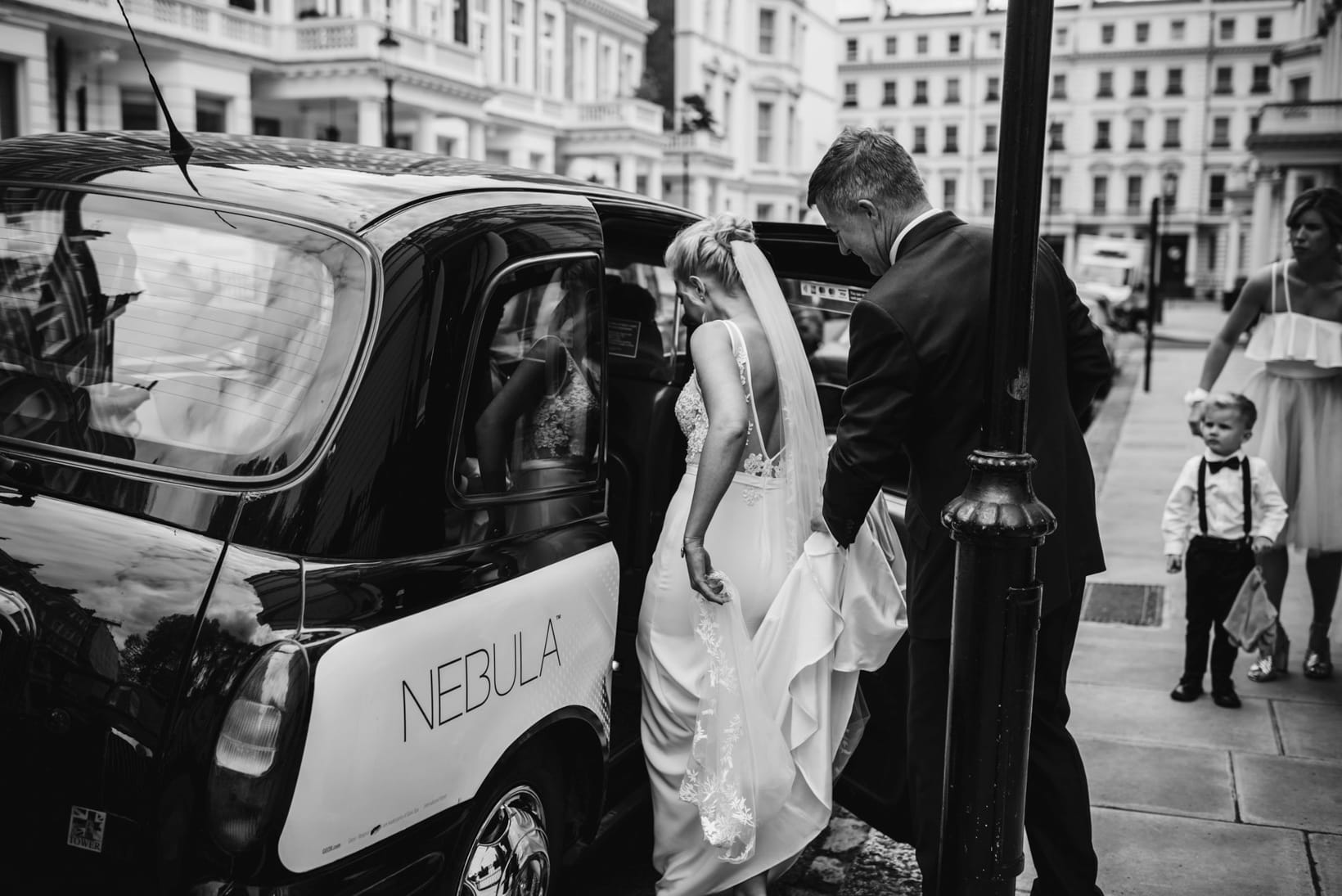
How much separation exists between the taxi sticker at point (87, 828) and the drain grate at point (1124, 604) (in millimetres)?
5695

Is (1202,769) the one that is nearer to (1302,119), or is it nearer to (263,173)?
(263,173)

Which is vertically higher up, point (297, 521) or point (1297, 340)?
point (1297, 340)

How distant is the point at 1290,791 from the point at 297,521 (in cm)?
387

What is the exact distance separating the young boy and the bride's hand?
271 centimetres

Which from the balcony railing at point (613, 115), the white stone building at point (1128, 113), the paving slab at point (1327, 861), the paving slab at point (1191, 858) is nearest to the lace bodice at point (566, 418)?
the paving slab at point (1191, 858)

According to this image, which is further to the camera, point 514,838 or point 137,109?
point 137,109

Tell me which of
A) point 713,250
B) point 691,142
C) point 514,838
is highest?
point 691,142

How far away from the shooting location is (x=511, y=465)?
2980mm

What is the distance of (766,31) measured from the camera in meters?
62.2

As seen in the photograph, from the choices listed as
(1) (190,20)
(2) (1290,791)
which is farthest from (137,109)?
(2) (1290,791)

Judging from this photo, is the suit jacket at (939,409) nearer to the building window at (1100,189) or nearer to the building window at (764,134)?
Result: the building window at (764,134)

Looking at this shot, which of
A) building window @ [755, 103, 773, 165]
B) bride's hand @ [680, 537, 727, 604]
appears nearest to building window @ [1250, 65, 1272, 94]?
building window @ [755, 103, 773, 165]

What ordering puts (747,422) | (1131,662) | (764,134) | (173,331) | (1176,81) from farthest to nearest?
(1176,81)
(764,134)
(1131,662)
(747,422)
(173,331)

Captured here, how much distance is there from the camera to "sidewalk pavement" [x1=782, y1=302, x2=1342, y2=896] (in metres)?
3.86
